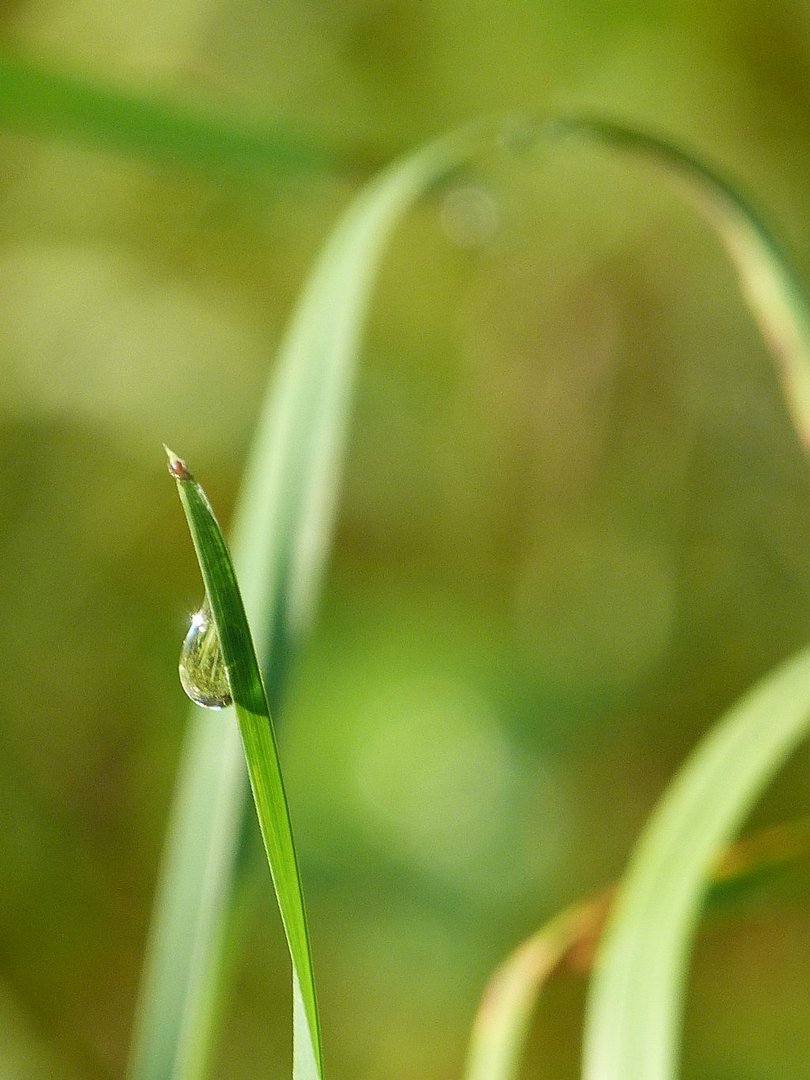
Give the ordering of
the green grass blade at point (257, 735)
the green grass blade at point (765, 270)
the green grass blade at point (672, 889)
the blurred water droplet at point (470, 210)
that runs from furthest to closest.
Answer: the blurred water droplet at point (470, 210) < the green grass blade at point (765, 270) < the green grass blade at point (672, 889) < the green grass blade at point (257, 735)

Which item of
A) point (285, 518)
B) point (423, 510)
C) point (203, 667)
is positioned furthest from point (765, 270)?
point (423, 510)

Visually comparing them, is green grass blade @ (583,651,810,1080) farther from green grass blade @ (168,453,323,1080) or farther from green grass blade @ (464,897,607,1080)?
green grass blade @ (168,453,323,1080)

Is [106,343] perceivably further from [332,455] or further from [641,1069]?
[641,1069]

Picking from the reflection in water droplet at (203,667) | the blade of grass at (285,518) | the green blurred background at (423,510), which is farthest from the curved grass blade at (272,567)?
the green blurred background at (423,510)

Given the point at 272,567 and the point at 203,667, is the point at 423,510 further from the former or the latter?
the point at 203,667

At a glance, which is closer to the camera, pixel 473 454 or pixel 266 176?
pixel 266 176

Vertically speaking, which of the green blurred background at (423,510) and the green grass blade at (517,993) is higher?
the green blurred background at (423,510)

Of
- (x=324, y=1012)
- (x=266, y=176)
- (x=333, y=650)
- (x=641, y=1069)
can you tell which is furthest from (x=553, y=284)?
(x=641, y=1069)

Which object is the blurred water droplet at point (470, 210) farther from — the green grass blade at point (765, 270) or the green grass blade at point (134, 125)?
the green grass blade at point (765, 270)
